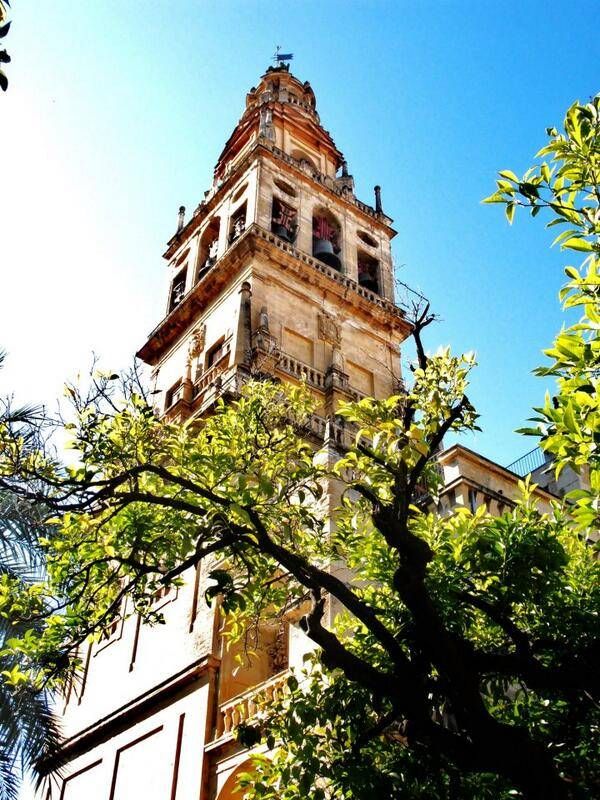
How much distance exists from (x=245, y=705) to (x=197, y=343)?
20.3 meters

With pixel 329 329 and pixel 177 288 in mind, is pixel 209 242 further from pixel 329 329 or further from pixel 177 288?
pixel 329 329

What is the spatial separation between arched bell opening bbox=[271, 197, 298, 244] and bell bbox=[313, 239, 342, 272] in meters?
1.09

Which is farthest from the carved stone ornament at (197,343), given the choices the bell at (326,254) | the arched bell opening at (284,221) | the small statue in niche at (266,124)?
the small statue in niche at (266,124)

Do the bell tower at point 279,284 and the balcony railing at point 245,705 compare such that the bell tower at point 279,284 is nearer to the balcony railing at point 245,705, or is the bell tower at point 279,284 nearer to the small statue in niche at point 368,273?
the small statue in niche at point 368,273

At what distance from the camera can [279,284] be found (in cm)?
3112

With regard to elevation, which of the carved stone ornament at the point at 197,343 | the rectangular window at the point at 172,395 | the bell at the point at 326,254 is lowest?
the rectangular window at the point at 172,395

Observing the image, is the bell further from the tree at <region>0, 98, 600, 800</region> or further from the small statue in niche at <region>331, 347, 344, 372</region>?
the tree at <region>0, 98, 600, 800</region>

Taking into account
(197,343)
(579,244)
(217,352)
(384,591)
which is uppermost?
(197,343)

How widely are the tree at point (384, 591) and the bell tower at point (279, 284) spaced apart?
1594 centimetres

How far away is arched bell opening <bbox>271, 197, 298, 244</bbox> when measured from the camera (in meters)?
33.7

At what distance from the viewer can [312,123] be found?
139 ft

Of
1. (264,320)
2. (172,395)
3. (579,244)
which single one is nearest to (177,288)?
(172,395)

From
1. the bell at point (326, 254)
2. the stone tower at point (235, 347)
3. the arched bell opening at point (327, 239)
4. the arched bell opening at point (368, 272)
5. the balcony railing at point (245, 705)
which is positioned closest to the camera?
the balcony railing at point (245, 705)

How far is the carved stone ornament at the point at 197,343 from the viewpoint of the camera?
1228 inches
